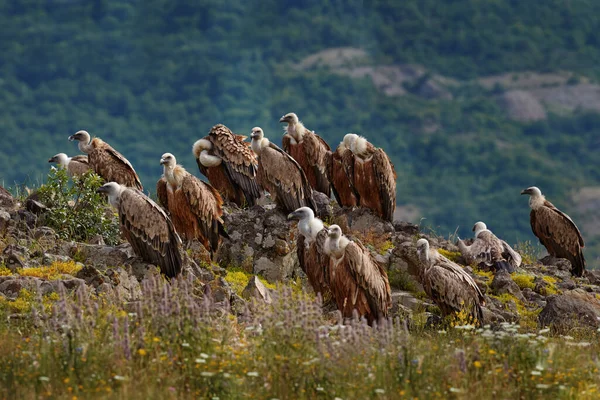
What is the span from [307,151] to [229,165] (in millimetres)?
2246

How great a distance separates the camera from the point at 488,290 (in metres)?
19.3

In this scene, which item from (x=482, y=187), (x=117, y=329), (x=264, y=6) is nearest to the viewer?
(x=117, y=329)

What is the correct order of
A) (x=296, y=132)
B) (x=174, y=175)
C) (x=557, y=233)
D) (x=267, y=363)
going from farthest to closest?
(x=557, y=233) < (x=296, y=132) < (x=174, y=175) < (x=267, y=363)

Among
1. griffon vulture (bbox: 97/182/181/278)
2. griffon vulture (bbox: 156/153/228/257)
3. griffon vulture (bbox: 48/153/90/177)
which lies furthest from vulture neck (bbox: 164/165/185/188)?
griffon vulture (bbox: 48/153/90/177)

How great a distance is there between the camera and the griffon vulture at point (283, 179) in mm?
19391

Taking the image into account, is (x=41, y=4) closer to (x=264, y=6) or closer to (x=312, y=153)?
(x=264, y=6)

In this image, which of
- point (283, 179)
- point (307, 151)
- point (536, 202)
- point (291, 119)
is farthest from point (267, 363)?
point (536, 202)

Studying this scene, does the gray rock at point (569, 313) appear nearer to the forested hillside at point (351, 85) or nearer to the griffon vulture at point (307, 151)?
the griffon vulture at point (307, 151)

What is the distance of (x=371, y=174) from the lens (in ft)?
68.3

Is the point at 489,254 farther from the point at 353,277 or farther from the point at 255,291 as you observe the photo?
the point at 255,291

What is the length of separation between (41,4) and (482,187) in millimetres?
72494

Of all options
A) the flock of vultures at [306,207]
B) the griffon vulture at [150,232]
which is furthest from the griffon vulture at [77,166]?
the griffon vulture at [150,232]

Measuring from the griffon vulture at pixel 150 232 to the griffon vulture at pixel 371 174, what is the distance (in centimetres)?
572

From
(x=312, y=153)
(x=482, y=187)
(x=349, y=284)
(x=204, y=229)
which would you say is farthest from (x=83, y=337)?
(x=482, y=187)
